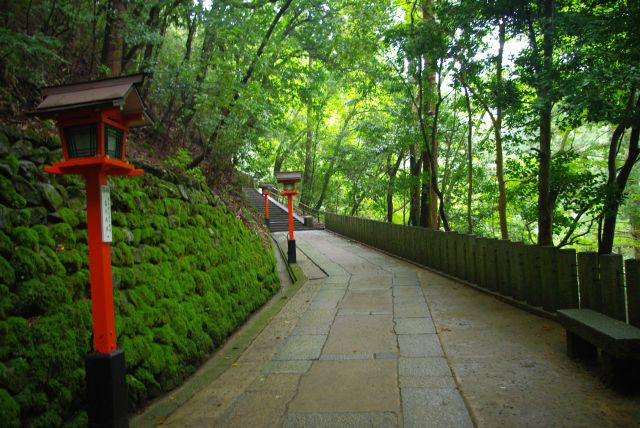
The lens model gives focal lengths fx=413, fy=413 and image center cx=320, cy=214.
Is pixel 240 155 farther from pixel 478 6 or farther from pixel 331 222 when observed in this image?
pixel 331 222

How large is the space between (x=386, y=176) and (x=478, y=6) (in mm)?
14641

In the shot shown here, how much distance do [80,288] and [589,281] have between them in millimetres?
5591

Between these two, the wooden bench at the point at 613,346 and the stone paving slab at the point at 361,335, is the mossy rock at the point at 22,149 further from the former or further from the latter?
the wooden bench at the point at 613,346

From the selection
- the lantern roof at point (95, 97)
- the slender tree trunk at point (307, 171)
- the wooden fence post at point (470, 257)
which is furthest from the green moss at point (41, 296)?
the slender tree trunk at point (307, 171)

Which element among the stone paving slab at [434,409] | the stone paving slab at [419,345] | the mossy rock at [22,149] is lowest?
the stone paving slab at [434,409]

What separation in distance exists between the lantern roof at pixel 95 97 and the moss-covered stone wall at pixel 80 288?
3.55 ft

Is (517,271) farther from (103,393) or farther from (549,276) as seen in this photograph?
(103,393)

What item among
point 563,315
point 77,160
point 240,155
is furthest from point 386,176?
point 77,160

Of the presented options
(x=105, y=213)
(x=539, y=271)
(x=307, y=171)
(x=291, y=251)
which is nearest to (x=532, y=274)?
(x=539, y=271)

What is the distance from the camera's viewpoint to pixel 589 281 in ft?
16.3

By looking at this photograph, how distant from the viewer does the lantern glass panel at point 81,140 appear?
10.7 feet

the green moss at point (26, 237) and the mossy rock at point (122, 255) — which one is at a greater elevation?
the green moss at point (26, 237)

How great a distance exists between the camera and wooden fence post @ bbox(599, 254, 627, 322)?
4465 mm

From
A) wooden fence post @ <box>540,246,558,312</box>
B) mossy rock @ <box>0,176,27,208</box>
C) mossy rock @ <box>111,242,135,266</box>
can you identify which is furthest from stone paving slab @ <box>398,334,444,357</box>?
mossy rock @ <box>0,176,27,208</box>
